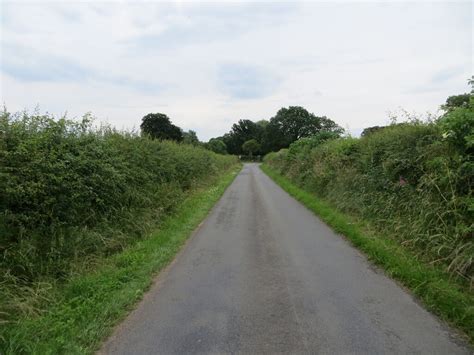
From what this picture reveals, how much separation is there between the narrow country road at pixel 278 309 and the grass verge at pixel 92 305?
8.2 inches

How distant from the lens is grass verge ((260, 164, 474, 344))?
13.3 feet

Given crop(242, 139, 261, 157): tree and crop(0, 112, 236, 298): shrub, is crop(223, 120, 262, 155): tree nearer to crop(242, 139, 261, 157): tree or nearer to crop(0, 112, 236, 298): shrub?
crop(242, 139, 261, 157): tree

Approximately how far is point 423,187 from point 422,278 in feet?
9.89

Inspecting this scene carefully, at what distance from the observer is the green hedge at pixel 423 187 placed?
5793 mm

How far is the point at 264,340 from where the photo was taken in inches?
143

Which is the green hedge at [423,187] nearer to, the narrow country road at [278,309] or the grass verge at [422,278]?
the grass verge at [422,278]

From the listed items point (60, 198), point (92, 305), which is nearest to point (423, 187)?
point (92, 305)

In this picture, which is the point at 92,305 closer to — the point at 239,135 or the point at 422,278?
the point at 422,278

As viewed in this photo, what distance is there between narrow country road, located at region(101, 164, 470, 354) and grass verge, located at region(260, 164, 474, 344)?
19cm

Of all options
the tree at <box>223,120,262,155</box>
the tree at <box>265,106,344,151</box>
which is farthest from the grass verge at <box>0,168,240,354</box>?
the tree at <box>223,120,262,155</box>

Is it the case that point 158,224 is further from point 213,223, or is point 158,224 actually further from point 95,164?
point 95,164

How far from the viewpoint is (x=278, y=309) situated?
172 inches

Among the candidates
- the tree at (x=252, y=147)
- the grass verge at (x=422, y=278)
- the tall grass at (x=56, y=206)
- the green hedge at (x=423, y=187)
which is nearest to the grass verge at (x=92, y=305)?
the tall grass at (x=56, y=206)

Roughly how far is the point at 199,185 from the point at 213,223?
9041mm
